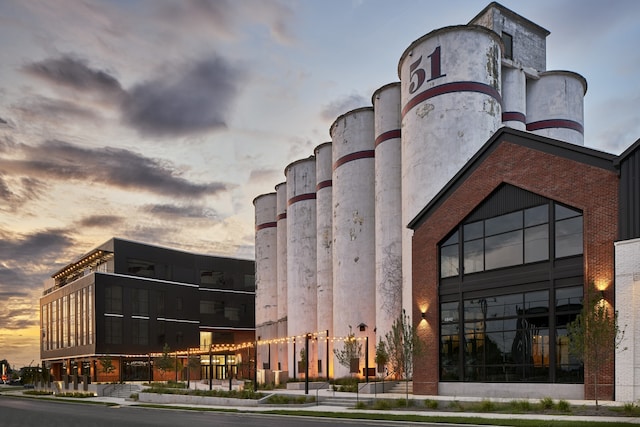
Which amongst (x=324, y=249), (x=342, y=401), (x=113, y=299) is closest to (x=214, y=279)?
(x=113, y=299)

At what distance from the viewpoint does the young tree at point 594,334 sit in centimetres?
2558

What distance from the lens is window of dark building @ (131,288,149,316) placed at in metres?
88.0

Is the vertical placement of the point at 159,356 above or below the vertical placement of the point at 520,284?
below

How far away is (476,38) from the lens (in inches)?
1829

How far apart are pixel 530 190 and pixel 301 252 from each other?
40909 mm

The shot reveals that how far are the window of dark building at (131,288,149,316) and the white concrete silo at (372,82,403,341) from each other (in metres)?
45.2

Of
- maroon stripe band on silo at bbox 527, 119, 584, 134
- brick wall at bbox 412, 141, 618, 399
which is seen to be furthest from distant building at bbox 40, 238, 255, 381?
brick wall at bbox 412, 141, 618, 399

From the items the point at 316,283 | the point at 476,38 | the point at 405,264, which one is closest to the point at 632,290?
the point at 405,264

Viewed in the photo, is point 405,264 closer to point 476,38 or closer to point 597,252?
point 476,38

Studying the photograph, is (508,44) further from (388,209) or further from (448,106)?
(388,209)

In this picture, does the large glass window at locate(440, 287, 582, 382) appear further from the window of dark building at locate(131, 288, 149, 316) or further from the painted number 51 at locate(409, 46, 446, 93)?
the window of dark building at locate(131, 288, 149, 316)

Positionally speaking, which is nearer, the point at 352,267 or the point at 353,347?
the point at 353,347

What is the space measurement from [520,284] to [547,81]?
29.1 metres

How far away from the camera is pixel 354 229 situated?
5875 centimetres
